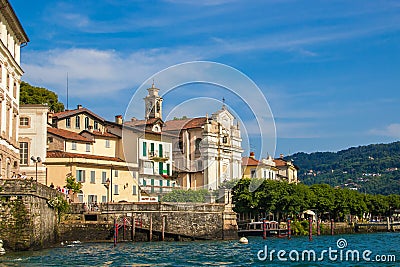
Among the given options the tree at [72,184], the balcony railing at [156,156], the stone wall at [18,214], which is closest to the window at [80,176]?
the tree at [72,184]

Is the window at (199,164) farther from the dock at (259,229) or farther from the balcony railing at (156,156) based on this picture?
the dock at (259,229)

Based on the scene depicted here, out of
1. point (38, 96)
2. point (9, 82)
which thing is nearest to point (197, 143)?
point (38, 96)

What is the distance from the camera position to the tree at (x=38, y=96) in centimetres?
8131

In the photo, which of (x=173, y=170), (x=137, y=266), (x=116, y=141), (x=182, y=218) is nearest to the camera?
(x=137, y=266)

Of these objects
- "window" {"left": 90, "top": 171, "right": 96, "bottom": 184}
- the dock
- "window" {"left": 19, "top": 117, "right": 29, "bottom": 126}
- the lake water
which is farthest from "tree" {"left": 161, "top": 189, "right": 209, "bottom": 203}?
the lake water

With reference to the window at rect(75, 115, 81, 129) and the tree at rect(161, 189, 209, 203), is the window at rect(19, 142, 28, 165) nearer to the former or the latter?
the window at rect(75, 115, 81, 129)

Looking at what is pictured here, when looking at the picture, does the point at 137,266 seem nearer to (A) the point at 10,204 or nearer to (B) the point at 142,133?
(A) the point at 10,204

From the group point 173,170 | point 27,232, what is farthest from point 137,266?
point 173,170

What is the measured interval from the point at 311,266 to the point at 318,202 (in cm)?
6814

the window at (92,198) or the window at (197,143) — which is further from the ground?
the window at (197,143)

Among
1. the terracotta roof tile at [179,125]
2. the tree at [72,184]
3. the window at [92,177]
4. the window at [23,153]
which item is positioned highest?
the terracotta roof tile at [179,125]

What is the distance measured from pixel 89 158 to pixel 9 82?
2409 cm

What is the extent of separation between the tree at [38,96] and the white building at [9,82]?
2665 centimetres

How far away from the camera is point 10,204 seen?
134 feet
